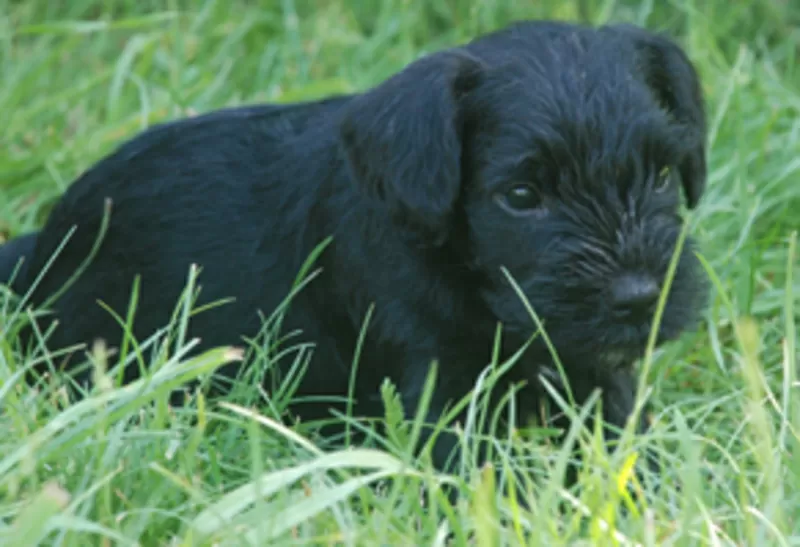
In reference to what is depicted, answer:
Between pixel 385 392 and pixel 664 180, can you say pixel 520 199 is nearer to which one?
pixel 664 180

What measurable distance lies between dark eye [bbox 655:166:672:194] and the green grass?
0.32 metres

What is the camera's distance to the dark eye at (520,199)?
9.54 feet

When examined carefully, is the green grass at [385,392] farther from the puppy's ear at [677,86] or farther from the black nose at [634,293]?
the puppy's ear at [677,86]

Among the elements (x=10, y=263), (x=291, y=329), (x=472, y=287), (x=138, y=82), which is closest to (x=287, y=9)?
(x=138, y=82)

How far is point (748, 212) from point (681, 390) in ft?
2.19

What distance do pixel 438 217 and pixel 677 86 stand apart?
2.72ft

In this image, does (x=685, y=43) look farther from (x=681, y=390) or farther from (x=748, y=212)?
(x=681, y=390)

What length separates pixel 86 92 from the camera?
4.99 meters

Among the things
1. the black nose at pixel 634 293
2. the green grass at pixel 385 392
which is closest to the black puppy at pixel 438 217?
the black nose at pixel 634 293

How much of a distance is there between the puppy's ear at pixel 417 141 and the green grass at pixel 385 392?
19.4 inches

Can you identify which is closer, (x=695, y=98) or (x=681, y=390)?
(x=695, y=98)

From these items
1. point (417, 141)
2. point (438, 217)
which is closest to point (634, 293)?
point (438, 217)

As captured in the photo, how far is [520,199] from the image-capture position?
2.92 metres

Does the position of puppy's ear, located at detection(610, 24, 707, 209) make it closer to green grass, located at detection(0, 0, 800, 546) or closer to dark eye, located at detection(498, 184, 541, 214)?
green grass, located at detection(0, 0, 800, 546)
